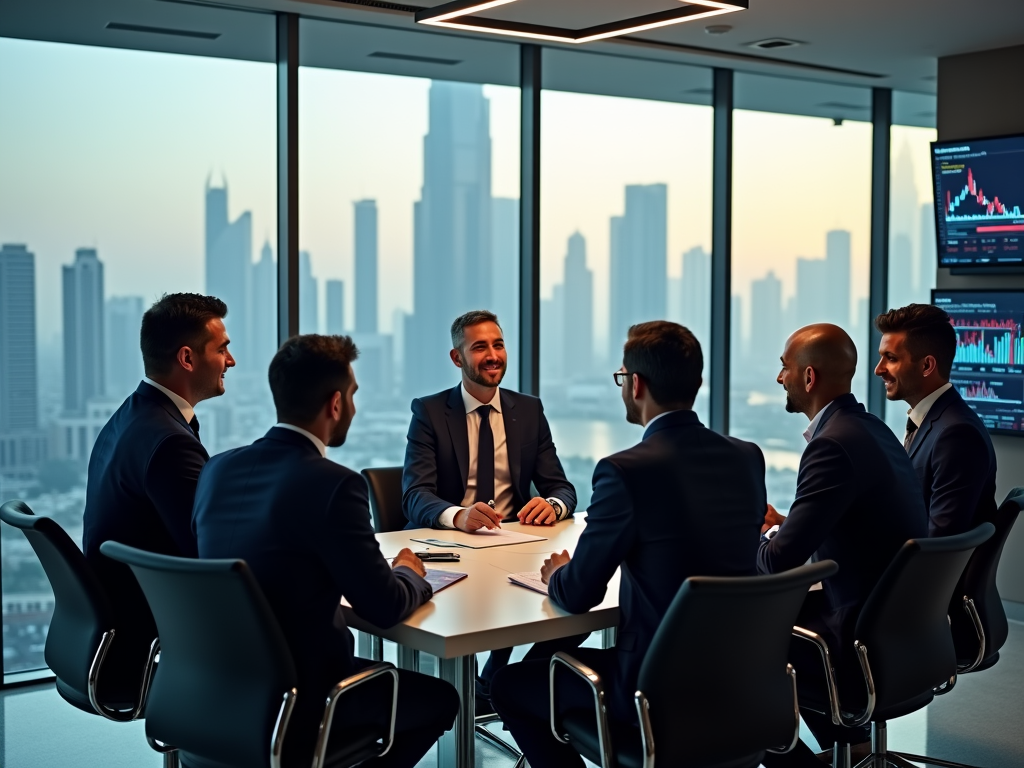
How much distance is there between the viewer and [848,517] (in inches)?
136

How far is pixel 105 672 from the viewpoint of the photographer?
3.24 meters

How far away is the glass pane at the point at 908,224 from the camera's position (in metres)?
7.76

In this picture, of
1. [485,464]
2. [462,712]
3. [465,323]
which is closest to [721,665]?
[462,712]

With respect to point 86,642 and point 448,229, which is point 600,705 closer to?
point 86,642

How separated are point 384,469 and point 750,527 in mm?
2074

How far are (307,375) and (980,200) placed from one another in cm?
472

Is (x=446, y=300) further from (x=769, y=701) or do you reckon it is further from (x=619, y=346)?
(x=769, y=701)

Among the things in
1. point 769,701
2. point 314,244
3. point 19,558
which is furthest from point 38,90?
point 769,701

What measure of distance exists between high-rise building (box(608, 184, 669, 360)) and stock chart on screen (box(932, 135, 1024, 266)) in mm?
1549

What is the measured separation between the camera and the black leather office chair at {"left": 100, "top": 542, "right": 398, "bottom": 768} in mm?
2584

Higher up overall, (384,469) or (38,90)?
(38,90)

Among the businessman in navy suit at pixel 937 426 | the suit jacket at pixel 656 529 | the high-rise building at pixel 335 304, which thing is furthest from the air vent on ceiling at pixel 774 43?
the suit jacket at pixel 656 529

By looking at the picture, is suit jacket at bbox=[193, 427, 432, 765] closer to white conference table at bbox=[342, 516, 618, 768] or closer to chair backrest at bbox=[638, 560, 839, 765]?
white conference table at bbox=[342, 516, 618, 768]

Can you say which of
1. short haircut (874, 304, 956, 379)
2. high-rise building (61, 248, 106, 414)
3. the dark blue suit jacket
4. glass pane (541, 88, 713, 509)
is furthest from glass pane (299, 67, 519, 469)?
short haircut (874, 304, 956, 379)
